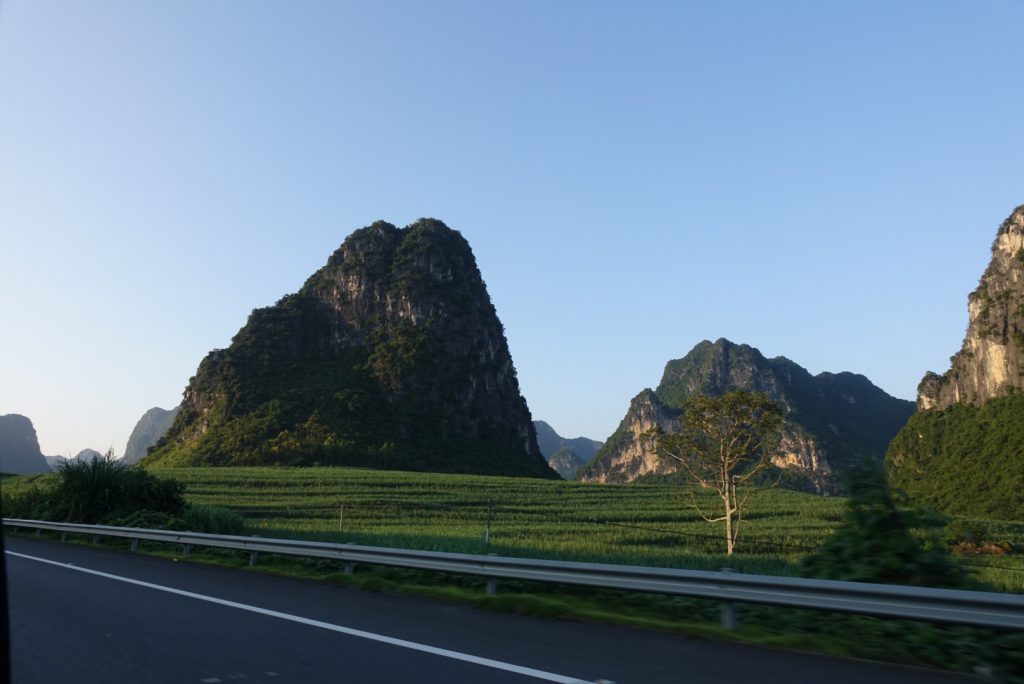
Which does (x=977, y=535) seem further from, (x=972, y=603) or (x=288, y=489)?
(x=288, y=489)

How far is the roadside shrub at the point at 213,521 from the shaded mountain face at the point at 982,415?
89.6m

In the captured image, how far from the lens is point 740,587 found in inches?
252

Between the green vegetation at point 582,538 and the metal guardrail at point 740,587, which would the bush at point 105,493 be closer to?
the green vegetation at point 582,538

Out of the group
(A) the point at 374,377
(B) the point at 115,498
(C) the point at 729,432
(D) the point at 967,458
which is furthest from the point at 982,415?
(B) the point at 115,498

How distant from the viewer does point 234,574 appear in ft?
37.0

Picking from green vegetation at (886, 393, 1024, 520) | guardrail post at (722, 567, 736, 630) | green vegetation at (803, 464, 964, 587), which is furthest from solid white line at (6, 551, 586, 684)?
green vegetation at (886, 393, 1024, 520)

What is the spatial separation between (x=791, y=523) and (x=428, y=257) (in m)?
120

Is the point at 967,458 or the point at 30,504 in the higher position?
the point at 967,458

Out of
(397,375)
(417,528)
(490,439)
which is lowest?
(417,528)

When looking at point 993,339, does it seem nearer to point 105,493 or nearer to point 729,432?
point 729,432

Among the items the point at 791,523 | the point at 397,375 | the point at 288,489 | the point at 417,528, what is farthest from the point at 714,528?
the point at 397,375

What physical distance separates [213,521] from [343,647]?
51.9 ft

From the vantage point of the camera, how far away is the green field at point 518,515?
1015 inches

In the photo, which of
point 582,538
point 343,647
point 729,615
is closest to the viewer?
point 343,647
